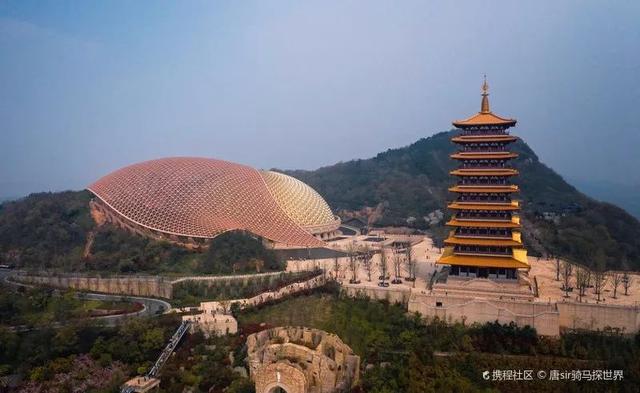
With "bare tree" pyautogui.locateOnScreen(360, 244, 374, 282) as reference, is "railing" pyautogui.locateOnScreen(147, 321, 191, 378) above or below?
below

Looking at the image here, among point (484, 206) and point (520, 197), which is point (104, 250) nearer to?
point (484, 206)

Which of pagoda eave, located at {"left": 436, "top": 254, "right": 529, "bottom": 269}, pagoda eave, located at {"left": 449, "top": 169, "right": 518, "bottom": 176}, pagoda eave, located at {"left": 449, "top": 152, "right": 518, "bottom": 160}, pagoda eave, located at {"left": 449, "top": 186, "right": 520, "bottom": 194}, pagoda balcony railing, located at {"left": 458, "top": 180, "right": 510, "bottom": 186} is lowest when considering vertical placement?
pagoda eave, located at {"left": 436, "top": 254, "right": 529, "bottom": 269}

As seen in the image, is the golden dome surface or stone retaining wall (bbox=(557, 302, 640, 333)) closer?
stone retaining wall (bbox=(557, 302, 640, 333))

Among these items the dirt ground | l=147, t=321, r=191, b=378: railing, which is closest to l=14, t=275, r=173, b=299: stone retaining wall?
l=147, t=321, r=191, b=378: railing

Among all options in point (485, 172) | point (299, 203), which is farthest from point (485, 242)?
point (299, 203)

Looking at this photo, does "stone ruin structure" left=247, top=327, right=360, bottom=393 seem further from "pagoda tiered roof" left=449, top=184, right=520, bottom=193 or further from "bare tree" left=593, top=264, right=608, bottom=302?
"bare tree" left=593, top=264, right=608, bottom=302

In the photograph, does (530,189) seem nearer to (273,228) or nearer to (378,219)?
(378,219)

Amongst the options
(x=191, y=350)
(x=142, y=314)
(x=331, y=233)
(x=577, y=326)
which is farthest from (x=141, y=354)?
(x=331, y=233)
